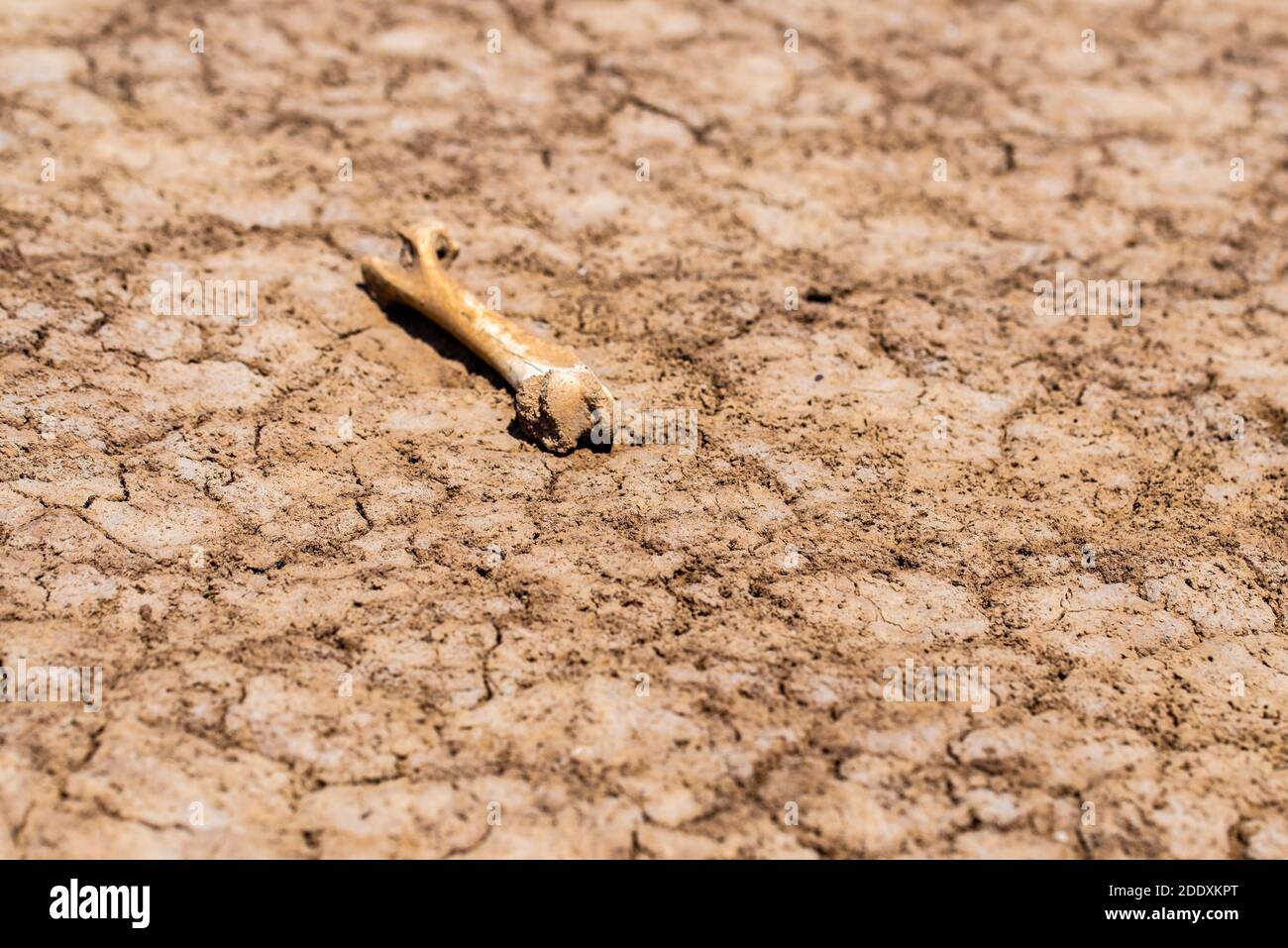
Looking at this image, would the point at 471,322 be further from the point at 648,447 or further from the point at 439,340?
the point at 648,447

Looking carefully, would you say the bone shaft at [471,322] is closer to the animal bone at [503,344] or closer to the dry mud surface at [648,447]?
the animal bone at [503,344]

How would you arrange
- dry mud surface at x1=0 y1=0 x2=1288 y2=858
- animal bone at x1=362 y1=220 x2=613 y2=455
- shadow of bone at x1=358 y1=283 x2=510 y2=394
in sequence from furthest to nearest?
shadow of bone at x1=358 y1=283 x2=510 y2=394
animal bone at x1=362 y1=220 x2=613 y2=455
dry mud surface at x1=0 y1=0 x2=1288 y2=858

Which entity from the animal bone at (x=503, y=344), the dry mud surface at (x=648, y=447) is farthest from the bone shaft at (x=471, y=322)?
the dry mud surface at (x=648, y=447)

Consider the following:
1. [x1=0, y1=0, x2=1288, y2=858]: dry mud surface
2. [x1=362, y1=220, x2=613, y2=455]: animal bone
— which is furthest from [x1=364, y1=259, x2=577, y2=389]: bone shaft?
[x1=0, y1=0, x2=1288, y2=858]: dry mud surface

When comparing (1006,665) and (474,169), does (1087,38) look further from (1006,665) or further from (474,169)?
(1006,665)

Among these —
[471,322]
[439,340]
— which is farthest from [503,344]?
[439,340]

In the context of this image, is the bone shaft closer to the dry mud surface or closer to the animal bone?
the animal bone
